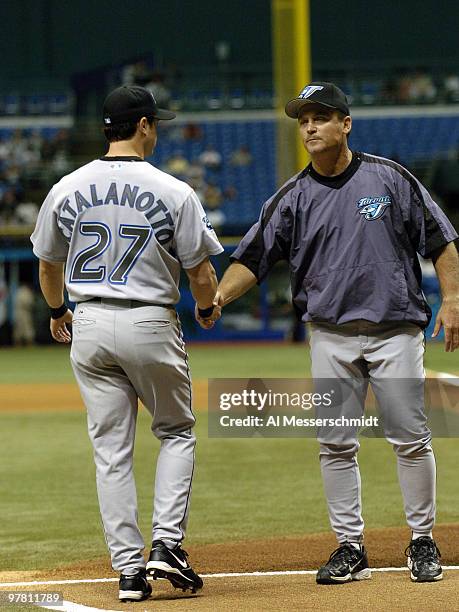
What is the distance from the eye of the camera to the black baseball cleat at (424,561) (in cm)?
450

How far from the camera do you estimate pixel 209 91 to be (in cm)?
3150

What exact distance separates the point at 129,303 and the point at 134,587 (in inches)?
41.5

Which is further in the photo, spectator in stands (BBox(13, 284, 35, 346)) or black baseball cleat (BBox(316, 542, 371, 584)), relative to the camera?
spectator in stands (BBox(13, 284, 35, 346))

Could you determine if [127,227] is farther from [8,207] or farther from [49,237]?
[8,207]

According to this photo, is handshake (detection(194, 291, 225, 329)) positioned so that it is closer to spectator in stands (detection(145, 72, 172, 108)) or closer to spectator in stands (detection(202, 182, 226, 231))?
spectator in stands (detection(202, 182, 226, 231))

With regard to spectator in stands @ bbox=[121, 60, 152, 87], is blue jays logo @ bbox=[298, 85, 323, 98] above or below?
below

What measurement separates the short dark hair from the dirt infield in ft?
5.74

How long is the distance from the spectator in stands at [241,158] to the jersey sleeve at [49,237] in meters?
25.6

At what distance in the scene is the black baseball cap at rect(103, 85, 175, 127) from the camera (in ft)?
14.4

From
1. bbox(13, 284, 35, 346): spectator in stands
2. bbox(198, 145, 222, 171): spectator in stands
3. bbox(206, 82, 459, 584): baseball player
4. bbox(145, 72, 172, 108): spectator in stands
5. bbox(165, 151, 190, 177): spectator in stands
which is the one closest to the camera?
bbox(206, 82, 459, 584): baseball player

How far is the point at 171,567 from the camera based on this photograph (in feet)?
14.1

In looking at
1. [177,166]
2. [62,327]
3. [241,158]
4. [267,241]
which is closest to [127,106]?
[267,241]

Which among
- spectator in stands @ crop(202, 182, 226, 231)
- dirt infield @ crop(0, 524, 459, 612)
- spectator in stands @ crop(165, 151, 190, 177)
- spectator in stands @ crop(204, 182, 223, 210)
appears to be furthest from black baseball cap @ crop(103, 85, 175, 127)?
spectator in stands @ crop(165, 151, 190, 177)

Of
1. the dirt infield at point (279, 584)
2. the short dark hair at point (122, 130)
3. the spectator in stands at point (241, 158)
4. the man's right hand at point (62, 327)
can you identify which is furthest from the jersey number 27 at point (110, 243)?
the spectator in stands at point (241, 158)
